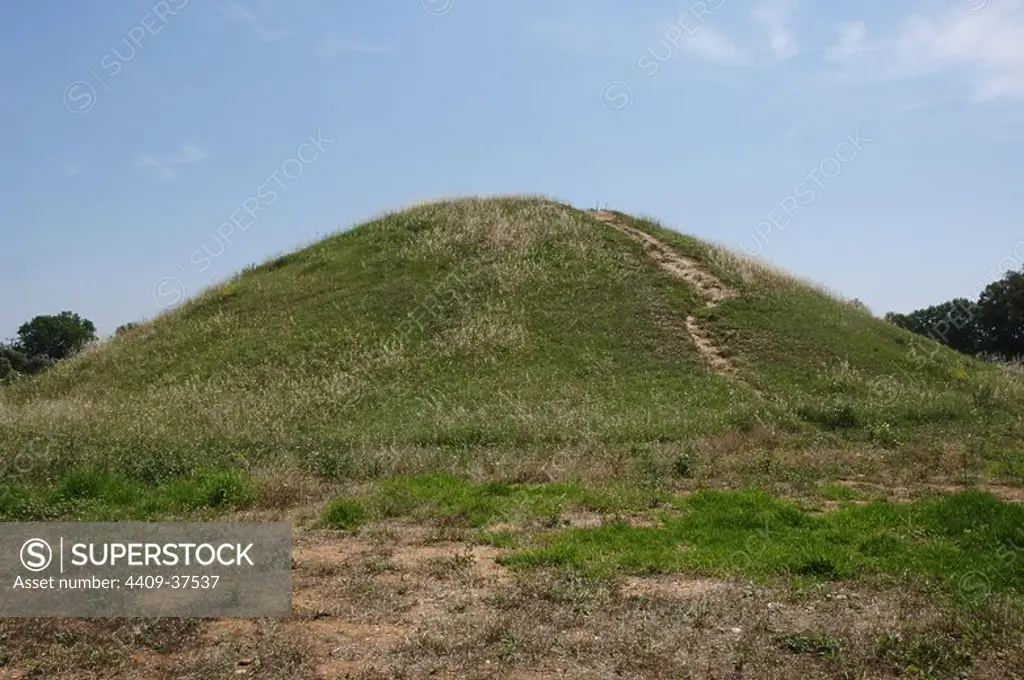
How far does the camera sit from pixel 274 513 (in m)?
10.2

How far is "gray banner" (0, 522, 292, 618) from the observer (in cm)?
654

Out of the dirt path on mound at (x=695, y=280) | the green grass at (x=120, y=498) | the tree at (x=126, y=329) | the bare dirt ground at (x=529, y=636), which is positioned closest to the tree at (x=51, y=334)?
the tree at (x=126, y=329)

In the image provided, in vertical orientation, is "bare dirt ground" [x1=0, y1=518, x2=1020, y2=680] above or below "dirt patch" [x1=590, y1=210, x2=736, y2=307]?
below

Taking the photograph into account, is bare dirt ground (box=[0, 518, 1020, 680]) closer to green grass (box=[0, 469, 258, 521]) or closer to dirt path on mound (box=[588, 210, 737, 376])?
green grass (box=[0, 469, 258, 521])

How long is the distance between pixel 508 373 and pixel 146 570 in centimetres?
1448

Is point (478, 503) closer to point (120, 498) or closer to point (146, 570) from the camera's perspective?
point (146, 570)

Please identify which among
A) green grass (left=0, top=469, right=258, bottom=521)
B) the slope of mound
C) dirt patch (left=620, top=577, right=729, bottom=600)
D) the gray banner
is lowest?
dirt patch (left=620, top=577, right=729, bottom=600)

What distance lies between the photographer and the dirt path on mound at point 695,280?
22281 mm

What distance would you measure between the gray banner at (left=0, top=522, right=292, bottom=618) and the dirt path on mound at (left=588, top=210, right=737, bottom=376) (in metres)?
15.8

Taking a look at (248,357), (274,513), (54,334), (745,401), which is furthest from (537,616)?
(54,334)

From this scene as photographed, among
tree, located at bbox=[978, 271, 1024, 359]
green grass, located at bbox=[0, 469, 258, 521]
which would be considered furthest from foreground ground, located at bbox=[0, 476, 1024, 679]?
tree, located at bbox=[978, 271, 1024, 359]

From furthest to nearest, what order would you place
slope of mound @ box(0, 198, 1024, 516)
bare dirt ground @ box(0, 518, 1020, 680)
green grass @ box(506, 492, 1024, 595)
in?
slope of mound @ box(0, 198, 1024, 516) → green grass @ box(506, 492, 1024, 595) → bare dirt ground @ box(0, 518, 1020, 680)

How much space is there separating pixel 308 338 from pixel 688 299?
12.2 meters

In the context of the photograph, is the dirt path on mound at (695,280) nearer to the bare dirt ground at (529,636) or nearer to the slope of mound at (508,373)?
the slope of mound at (508,373)
